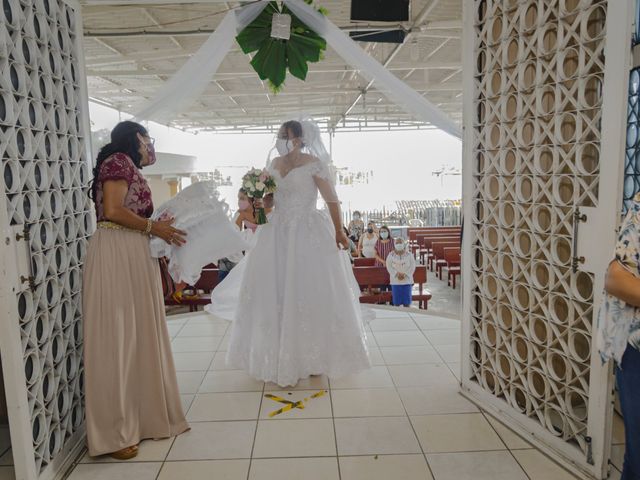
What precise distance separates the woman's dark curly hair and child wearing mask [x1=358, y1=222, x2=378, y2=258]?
6.15 meters

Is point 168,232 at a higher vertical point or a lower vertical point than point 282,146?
lower

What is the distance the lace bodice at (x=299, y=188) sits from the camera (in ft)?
11.6

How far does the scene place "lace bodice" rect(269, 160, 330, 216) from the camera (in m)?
3.53

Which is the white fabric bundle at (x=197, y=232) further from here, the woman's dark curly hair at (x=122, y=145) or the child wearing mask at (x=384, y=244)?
the child wearing mask at (x=384, y=244)

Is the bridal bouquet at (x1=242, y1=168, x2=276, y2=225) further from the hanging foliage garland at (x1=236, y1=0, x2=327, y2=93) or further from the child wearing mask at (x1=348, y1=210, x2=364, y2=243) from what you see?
the child wearing mask at (x1=348, y1=210, x2=364, y2=243)

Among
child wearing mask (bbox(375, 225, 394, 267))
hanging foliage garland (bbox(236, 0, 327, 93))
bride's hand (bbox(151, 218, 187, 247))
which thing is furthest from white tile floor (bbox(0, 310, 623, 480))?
child wearing mask (bbox(375, 225, 394, 267))

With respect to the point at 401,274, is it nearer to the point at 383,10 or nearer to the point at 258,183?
the point at 383,10

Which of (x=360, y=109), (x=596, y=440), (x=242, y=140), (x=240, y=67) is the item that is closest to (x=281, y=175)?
(x=242, y=140)

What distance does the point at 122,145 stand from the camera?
265 centimetres

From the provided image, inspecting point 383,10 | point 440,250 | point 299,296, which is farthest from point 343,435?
point 440,250

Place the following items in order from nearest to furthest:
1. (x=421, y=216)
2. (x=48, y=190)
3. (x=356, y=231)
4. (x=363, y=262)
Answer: (x=48, y=190)
(x=363, y=262)
(x=356, y=231)
(x=421, y=216)

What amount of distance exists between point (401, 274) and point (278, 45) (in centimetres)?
389

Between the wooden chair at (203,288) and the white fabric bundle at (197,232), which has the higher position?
the white fabric bundle at (197,232)

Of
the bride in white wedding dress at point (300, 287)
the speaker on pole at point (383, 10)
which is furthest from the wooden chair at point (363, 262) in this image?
the bride in white wedding dress at point (300, 287)
